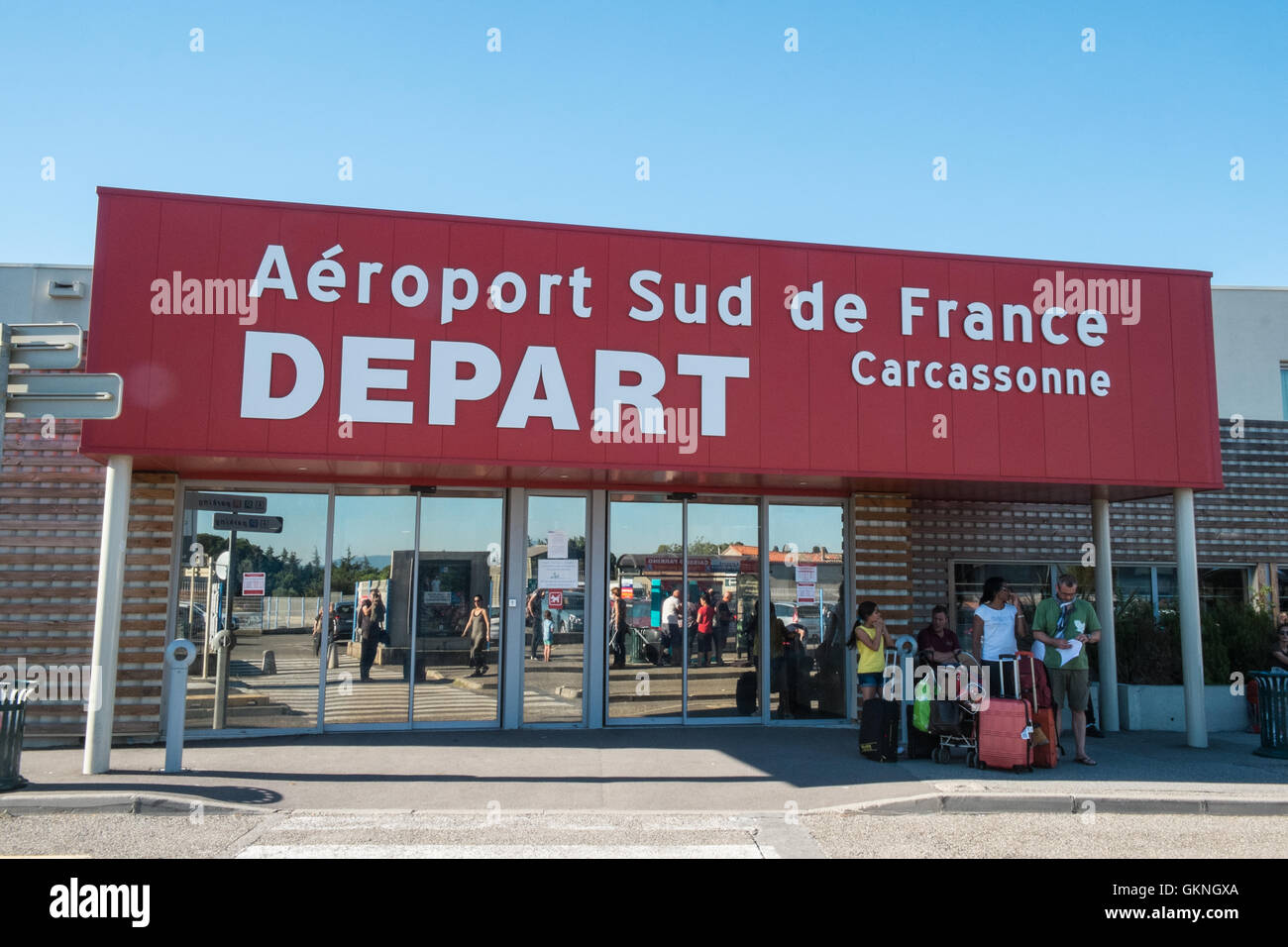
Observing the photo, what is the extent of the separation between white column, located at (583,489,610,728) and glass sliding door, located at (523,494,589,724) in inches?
2.5

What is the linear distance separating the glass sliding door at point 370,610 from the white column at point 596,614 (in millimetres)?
2167

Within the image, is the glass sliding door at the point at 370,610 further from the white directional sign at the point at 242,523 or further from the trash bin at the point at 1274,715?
the trash bin at the point at 1274,715

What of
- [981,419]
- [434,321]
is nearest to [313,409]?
[434,321]

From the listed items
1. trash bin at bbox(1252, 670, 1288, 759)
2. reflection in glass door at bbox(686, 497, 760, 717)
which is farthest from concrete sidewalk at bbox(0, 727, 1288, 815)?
reflection in glass door at bbox(686, 497, 760, 717)

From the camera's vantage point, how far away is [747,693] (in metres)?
12.3

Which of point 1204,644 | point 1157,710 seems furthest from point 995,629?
point 1204,644

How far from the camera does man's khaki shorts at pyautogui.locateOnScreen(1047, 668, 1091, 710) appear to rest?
33.2 feet

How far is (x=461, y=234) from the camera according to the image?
415 inches

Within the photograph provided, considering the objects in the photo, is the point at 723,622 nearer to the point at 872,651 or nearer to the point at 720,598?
the point at 720,598

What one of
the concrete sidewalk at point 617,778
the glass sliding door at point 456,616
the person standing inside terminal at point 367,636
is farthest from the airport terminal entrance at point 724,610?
the person standing inside terminal at point 367,636

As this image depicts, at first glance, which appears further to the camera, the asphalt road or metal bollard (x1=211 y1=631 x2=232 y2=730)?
metal bollard (x1=211 y1=631 x2=232 y2=730)

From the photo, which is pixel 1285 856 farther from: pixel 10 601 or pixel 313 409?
pixel 10 601

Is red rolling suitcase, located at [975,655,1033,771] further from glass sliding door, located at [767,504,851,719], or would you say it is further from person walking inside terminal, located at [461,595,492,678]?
person walking inside terminal, located at [461,595,492,678]
